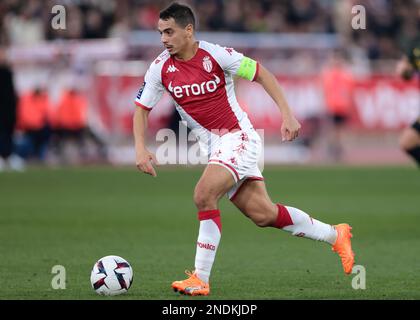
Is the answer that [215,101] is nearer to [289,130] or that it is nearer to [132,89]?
[289,130]

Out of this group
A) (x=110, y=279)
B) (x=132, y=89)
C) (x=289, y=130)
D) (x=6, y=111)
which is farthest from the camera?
(x=132, y=89)

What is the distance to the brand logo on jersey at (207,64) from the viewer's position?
8.32 m

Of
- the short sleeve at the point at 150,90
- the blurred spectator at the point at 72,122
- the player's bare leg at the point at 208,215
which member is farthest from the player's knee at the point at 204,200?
the blurred spectator at the point at 72,122

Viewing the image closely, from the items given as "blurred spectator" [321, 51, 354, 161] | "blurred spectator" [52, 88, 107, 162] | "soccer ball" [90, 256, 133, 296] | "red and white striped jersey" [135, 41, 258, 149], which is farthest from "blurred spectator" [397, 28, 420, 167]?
"blurred spectator" [52, 88, 107, 162]

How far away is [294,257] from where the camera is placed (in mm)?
10297

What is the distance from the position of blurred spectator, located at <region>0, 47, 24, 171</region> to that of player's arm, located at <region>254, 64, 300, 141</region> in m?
13.4

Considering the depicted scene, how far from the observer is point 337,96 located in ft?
76.5

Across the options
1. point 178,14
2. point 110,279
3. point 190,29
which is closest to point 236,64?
point 190,29

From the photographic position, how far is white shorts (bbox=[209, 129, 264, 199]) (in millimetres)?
8164

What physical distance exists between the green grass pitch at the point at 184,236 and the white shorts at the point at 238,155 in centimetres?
85

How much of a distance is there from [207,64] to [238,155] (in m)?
0.74

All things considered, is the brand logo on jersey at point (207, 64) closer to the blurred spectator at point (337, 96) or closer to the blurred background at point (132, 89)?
the blurred background at point (132, 89)
